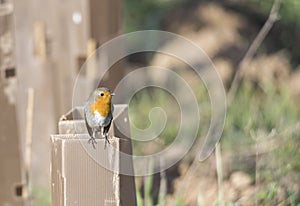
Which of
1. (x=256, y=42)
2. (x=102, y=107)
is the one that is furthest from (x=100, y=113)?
(x=256, y=42)

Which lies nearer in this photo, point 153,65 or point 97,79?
point 97,79

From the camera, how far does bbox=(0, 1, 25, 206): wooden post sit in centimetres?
260

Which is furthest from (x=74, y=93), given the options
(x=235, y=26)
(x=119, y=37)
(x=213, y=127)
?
(x=235, y=26)

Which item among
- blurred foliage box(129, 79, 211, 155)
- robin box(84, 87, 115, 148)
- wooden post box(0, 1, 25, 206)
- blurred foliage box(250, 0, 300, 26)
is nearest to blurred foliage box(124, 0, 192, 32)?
blurred foliage box(250, 0, 300, 26)

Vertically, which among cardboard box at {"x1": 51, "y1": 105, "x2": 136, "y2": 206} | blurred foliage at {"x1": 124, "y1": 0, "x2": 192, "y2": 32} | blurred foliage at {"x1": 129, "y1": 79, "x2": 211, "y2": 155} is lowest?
blurred foliage at {"x1": 129, "y1": 79, "x2": 211, "y2": 155}

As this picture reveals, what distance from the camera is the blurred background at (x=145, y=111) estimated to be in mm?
2480

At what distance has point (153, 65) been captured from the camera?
504cm

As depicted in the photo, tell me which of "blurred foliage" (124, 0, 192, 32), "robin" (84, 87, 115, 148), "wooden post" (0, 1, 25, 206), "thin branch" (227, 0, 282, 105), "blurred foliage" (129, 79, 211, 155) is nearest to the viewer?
"robin" (84, 87, 115, 148)

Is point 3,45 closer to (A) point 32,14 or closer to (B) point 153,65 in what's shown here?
(A) point 32,14

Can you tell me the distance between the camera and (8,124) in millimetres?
2621

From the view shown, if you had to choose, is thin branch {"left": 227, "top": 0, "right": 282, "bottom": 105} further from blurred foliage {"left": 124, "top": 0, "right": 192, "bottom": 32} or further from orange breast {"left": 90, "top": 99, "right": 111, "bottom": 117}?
orange breast {"left": 90, "top": 99, "right": 111, "bottom": 117}

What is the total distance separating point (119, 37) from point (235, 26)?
221 centimetres

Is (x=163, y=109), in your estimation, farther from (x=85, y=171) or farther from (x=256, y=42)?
(x=85, y=171)

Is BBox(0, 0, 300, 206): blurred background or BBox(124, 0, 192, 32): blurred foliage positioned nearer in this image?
BBox(0, 0, 300, 206): blurred background
